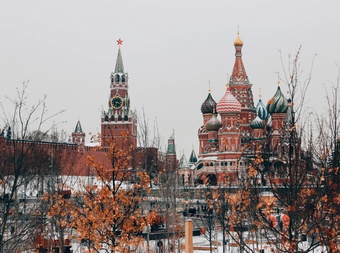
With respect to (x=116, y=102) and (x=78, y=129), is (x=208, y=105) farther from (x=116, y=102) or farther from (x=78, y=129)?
(x=78, y=129)

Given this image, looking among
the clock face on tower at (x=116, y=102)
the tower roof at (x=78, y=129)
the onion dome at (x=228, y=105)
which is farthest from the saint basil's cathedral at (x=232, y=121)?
the tower roof at (x=78, y=129)

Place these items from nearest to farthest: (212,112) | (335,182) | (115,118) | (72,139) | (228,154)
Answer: (335,182)
(228,154)
(212,112)
(115,118)
(72,139)

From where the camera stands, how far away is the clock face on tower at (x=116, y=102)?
107938mm

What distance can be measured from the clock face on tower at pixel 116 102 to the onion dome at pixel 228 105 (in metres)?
36.2

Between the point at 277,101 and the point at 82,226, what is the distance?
6340 centimetres

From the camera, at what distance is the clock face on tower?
10794 cm

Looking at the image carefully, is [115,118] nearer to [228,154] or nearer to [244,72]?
[244,72]

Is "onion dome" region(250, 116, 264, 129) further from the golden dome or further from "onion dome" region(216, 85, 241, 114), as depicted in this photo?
the golden dome

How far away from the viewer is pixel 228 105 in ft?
242

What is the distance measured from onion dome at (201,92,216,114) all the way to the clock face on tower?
2788 centimetres

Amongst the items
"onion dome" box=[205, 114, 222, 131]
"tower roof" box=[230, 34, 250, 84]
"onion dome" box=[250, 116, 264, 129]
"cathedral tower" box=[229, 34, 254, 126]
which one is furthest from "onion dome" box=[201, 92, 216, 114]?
"onion dome" box=[250, 116, 264, 129]

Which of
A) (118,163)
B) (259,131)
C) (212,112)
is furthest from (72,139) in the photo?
(118,163)

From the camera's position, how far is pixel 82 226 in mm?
12969

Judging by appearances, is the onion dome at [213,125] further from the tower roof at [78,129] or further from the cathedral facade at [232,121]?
the tower roof at [78,129]
